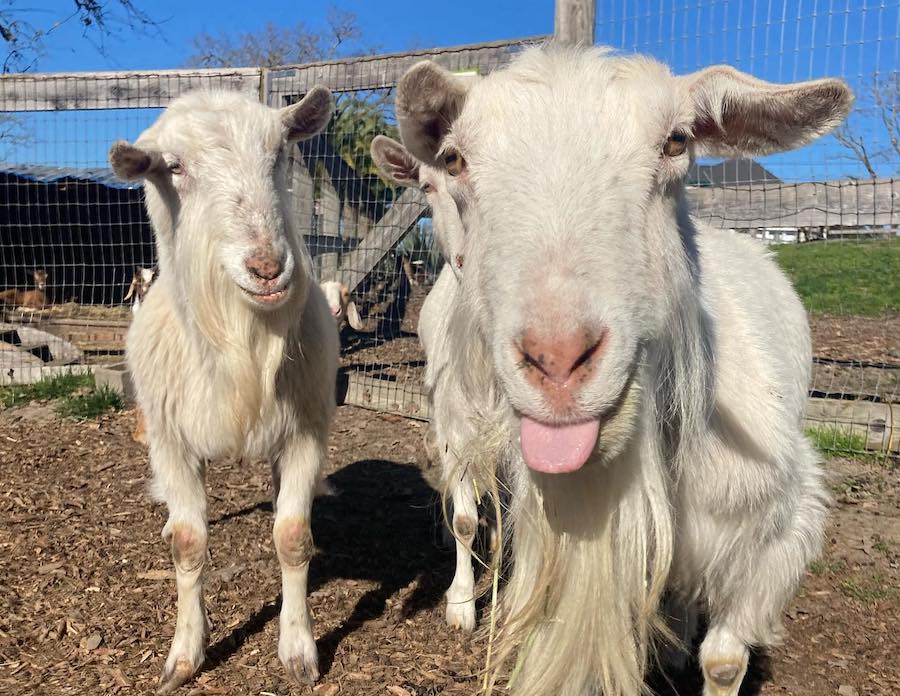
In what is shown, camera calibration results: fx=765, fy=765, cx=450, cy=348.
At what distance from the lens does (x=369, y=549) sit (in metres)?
4.26

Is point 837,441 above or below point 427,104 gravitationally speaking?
below

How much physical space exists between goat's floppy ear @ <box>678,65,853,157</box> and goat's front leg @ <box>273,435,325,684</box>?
2077 mm

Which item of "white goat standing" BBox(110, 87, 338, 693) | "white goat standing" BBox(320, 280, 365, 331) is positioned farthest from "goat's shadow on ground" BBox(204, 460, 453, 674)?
"white goat standing" BBox(320, 280, 365, 331)

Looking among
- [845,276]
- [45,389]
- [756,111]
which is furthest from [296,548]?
[845,276]

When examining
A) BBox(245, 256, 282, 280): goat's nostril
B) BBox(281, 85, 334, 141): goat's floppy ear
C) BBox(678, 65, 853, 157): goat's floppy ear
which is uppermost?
BBox(281, 85, 334, 141): goat's floppy ear

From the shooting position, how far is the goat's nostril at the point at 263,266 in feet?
8.89

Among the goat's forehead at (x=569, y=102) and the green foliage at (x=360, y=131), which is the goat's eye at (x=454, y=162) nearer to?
the goat's forehead at (x=569, y=102)

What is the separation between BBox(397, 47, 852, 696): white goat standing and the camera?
1.42 meters

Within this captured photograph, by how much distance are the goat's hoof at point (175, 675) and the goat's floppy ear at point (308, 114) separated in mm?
2183

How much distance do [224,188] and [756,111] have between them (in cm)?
188

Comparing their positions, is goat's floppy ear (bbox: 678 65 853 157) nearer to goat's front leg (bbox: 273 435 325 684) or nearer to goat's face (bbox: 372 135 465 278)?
goat's face (bbox: 372 135 465 278)

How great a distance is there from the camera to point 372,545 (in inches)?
170

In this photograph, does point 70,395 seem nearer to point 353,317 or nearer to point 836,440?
point 353,317

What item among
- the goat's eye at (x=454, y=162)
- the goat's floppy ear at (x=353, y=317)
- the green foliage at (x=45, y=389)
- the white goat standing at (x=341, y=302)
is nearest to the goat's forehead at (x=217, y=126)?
the goat's eye at (x=454, y=162)
